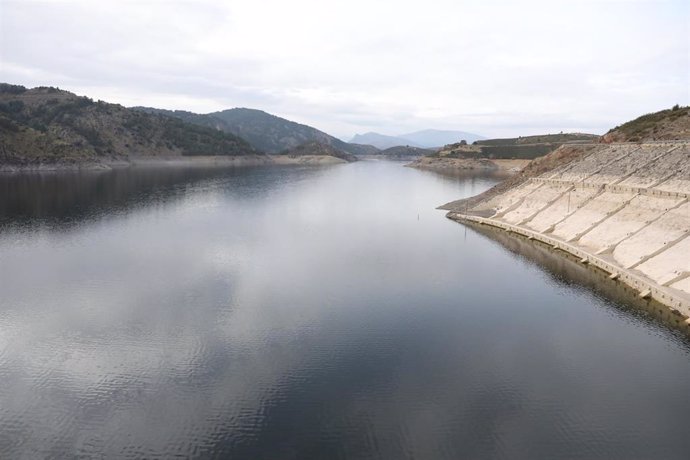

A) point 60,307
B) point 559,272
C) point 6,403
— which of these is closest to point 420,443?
point 6,403

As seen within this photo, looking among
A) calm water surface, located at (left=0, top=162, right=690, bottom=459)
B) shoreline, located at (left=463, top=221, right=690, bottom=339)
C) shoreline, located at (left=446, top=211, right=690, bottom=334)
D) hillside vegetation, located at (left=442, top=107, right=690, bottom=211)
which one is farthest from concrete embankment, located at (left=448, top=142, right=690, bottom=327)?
calm water surface, located at (left=0, top=162, right=690, bottom=459)

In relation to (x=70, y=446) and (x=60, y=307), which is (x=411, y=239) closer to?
(x=60, y=307)

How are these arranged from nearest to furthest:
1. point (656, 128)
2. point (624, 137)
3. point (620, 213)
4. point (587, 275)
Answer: point (587, 275) → point (620, 213) → point (656, 128) → point (624, 137)

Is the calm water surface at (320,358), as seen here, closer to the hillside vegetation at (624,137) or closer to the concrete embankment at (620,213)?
the concrete embankment at (620,213)

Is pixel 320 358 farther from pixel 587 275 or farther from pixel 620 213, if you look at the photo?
pixel 620 213

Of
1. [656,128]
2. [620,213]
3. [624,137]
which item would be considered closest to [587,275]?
[620,213]

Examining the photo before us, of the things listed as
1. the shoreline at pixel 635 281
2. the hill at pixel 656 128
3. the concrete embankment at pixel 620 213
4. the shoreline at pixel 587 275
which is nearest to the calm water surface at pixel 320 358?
the shoreline at pixel 587 275
